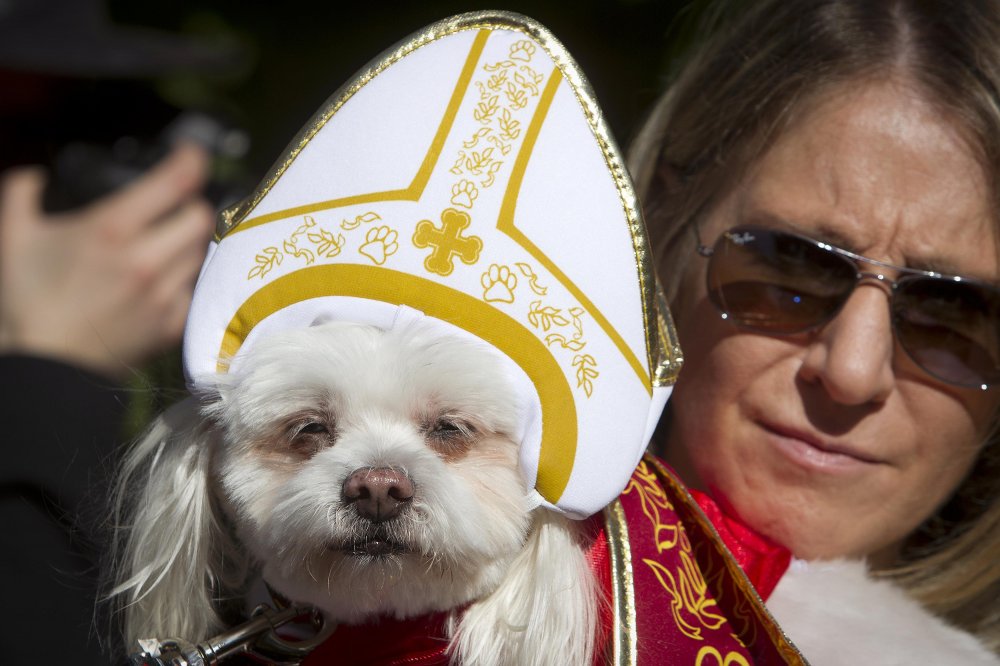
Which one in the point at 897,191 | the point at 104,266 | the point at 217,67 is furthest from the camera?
the point at 217,67

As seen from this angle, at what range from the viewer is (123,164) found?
118 inches

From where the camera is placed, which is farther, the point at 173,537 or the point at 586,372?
the point at 173,537

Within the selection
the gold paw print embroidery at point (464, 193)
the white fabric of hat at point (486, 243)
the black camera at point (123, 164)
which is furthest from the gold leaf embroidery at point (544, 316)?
the black camera at point (123, 164)

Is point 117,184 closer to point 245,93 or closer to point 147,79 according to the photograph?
point 147,79

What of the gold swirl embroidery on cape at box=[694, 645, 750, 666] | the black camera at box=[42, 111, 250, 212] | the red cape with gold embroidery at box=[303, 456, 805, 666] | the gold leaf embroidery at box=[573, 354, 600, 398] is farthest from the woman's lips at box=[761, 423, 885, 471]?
the black camera at box=[42, 111, 250, 212]

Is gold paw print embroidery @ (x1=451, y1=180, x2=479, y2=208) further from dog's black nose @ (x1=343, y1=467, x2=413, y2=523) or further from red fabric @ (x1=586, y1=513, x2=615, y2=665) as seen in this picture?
red fabric @ (x1=586, y1=513, x2=615, y2=665)

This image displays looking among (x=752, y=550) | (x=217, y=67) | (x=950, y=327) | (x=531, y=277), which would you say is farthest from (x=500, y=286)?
(x=217, y=67)

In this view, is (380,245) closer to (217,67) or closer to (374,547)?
(374,547)

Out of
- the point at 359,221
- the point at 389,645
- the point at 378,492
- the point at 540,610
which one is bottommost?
the point at 389,645

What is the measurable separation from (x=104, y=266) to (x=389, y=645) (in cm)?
155

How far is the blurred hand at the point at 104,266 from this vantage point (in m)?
2.41

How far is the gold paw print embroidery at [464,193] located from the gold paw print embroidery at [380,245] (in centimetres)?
9

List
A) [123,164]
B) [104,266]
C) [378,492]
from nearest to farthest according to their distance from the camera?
[378,492] → [104,266] → [123,164]

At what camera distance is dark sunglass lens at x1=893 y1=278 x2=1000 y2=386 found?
5.38 feet
